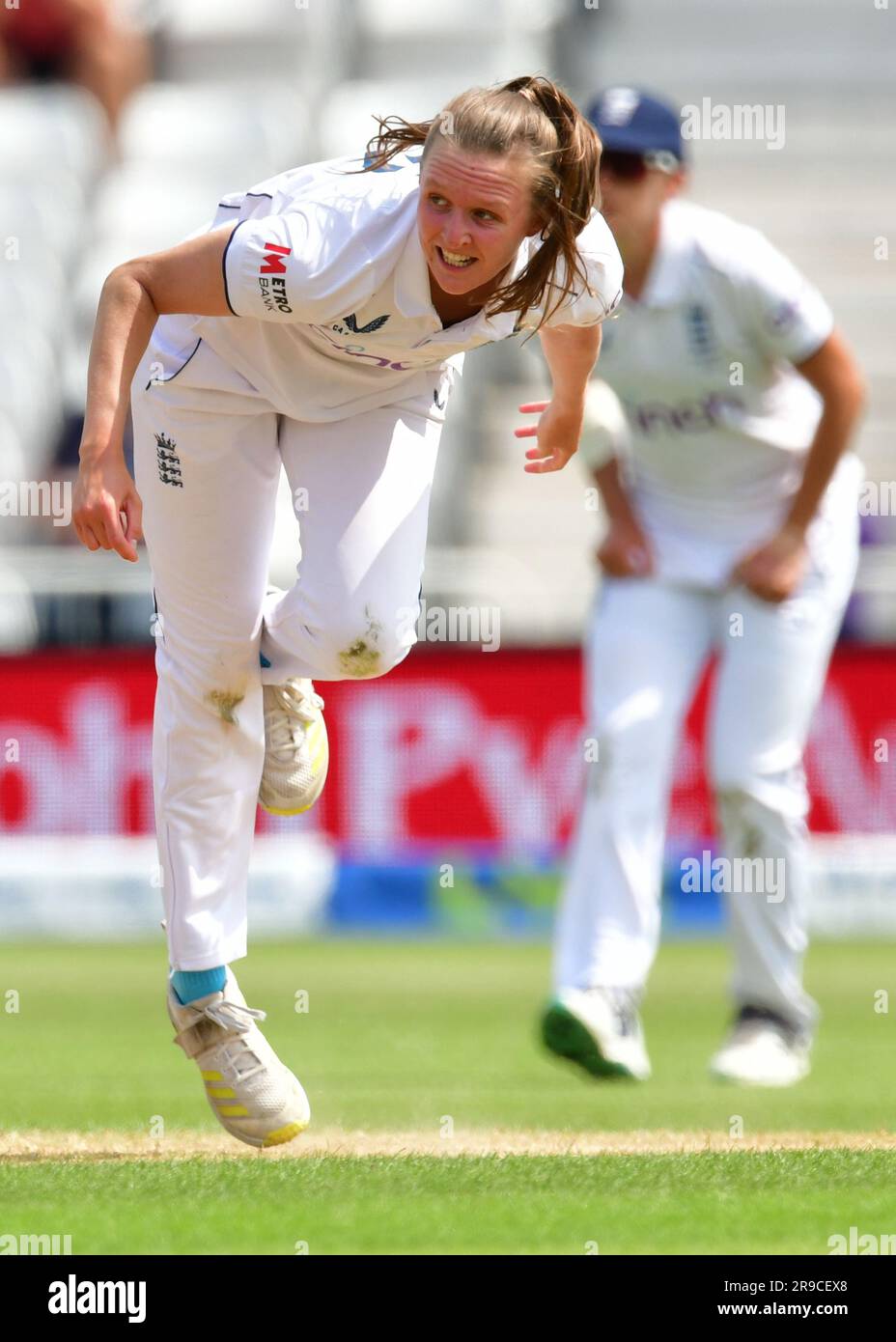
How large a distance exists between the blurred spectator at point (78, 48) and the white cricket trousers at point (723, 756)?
46.2 feet

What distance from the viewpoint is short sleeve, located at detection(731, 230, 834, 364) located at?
251 inches

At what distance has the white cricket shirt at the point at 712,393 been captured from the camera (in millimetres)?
6473

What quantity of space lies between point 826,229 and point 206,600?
1410 centimetres

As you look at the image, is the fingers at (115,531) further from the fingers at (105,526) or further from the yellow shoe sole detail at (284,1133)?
the yellow shoe sole detail at (284,1133)

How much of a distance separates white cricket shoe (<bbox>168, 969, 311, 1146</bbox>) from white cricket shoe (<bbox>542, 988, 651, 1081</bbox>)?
1458 millimetres

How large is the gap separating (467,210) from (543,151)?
228 millimetres

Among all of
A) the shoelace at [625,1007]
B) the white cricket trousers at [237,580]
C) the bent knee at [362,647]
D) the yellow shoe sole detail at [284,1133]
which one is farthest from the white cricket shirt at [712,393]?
the yellow shoe sole detail at [284,1133]

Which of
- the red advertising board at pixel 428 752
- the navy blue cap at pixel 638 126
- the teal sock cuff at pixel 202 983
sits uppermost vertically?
the navy blue cap at pixel 638 126

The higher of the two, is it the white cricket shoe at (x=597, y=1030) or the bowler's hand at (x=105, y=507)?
the bowler's hand at (x=105, y=507)

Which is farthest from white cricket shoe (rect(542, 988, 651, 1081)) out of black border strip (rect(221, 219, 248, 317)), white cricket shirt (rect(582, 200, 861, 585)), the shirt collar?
black border strip (rect(221, 219, 248, 317))

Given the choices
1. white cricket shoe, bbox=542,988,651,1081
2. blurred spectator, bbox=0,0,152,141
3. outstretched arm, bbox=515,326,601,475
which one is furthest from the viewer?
blurred spectator, bbox=0,0,152,141

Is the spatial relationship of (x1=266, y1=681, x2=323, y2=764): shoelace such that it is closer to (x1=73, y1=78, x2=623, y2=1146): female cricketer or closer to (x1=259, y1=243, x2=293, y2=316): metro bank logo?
(x1=73, y1=78, x2=623, y2=1146): female cricketer
